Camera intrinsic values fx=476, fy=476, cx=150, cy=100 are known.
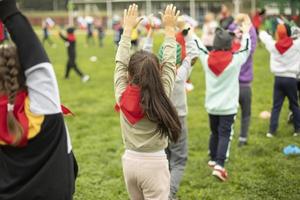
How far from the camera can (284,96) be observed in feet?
24.2

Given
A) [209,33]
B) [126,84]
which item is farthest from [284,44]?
[209,33]

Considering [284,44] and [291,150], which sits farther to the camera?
[284,44]

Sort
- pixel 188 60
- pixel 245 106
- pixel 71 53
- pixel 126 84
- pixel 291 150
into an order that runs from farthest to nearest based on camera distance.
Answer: pixel 71 53 < pixel 245 106 < pixel 291 150 < pixel 188 60 < pixel 126 84

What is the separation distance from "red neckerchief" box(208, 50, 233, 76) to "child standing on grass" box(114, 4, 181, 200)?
5.85ft

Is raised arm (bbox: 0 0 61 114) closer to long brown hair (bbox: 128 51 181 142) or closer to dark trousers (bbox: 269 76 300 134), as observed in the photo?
long brown hair (bbox: 128 51 181 142)

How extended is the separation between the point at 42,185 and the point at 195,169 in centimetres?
385

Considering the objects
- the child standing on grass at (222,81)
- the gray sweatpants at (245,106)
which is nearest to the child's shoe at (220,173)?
the child standing on grass at (222,81)

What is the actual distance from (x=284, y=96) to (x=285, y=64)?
55 centimetres

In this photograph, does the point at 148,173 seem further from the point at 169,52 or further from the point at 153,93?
the point at 169,52

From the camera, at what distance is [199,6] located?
46125mm

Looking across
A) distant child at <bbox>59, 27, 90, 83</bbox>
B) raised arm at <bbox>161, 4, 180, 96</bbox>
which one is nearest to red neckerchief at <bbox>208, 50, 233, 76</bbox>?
raised arm at <bbox>161, 4, 180, 96</bbox>

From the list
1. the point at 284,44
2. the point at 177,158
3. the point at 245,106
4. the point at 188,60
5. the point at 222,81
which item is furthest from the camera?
the point at 284,44

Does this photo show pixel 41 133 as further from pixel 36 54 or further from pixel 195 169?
pixel 195 169

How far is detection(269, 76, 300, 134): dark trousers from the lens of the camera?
718 cm
